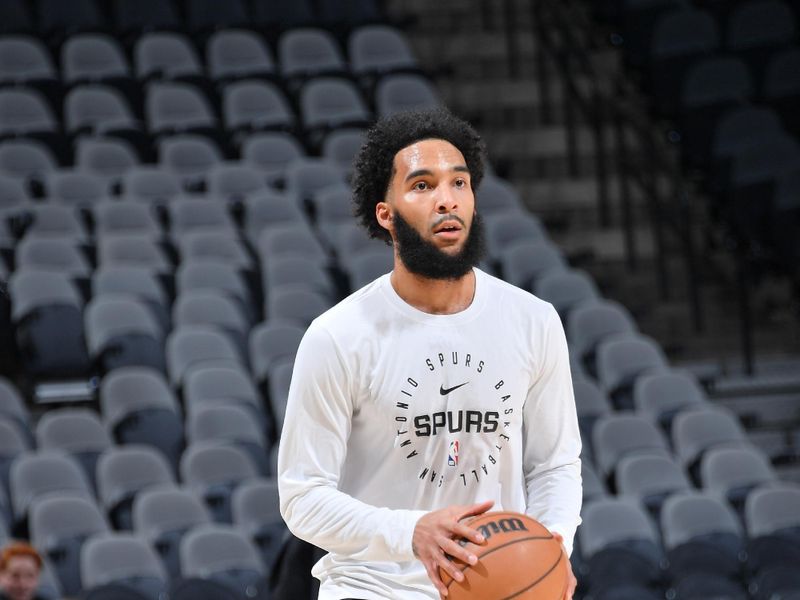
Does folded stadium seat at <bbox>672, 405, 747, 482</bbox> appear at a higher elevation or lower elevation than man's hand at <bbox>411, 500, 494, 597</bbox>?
lower

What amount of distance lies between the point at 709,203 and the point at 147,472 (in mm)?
4624

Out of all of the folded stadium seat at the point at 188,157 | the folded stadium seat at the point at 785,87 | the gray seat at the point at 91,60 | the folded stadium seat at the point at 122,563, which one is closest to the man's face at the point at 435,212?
the folded stadium seat at the point at 122,563

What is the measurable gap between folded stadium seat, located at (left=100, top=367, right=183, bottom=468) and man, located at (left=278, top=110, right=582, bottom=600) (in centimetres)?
432

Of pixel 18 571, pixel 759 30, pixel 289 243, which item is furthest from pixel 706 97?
pixel 18 571

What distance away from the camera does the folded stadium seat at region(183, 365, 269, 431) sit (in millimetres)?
7129

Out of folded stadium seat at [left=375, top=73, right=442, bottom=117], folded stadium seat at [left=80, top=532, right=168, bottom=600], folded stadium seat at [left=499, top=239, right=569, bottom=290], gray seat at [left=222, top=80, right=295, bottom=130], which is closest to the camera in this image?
folded stadium seat at [left=80, top=532, right=168, bottom=600]

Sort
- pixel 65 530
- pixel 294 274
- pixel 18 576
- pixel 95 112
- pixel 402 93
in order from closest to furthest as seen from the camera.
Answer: pixel 18 576
pixel 65 530
pixel 294 274
pixel 95 112
pixel 402 93

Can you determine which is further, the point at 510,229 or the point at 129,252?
the point at 510,229

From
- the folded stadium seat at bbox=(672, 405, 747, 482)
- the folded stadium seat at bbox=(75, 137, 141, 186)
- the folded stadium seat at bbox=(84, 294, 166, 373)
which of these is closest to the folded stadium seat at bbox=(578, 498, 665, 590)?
the folded stadium seat at bbox=(672, 405, 747, 482)

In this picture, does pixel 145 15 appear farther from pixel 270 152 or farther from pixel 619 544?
pixel 619 544

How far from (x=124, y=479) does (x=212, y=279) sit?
5.50 ft

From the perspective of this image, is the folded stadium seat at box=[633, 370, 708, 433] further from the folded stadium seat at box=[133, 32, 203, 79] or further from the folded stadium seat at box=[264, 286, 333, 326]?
the folded stadium seat at box=[133, 32, 203, 79]

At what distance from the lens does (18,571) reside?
539 cm

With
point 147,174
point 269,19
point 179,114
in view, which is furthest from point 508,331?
point 269,19
